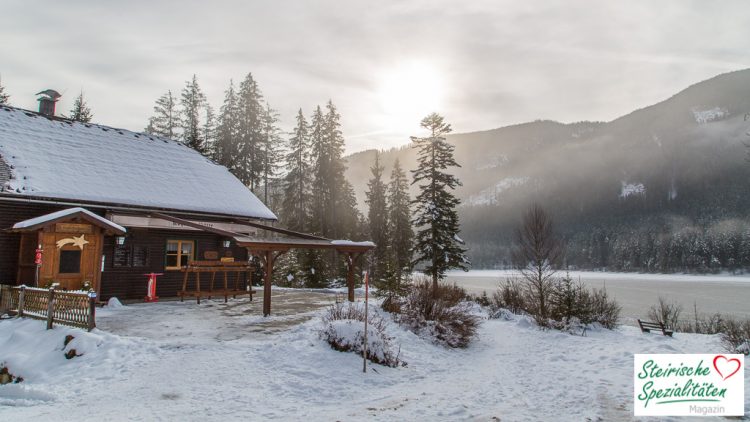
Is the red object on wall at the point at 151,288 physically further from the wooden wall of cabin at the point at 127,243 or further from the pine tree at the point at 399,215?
the pine tree at the point at 399,215

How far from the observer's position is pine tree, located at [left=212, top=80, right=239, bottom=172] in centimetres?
3553

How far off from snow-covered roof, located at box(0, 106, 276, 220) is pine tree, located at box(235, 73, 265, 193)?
12.5 m

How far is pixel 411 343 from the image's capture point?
1208 cm

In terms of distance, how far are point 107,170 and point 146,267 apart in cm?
463

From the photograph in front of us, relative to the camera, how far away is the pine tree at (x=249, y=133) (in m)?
36.2

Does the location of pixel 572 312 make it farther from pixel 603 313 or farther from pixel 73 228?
pixel 73 228

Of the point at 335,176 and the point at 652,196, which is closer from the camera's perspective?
the point at 335,176

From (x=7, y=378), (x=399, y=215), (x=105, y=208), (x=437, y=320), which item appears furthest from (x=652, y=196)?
(x=7, y=378)

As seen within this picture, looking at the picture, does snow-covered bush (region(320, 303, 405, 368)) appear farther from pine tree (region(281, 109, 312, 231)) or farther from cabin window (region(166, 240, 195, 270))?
pine tree (region(281, 109, 312, 231))

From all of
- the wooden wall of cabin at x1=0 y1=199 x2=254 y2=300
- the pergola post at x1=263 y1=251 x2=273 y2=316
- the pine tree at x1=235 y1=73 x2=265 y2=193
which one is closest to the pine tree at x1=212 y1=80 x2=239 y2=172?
the pine tree at x1=235 y1=73 x2=265 y2=193

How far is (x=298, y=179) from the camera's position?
126ft

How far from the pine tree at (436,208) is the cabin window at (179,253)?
13.1 m

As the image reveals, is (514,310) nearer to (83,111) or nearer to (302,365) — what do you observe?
(302,365)

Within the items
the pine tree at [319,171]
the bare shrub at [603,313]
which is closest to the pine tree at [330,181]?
the pine tree at [319,171]
